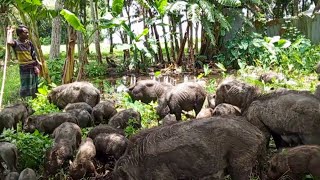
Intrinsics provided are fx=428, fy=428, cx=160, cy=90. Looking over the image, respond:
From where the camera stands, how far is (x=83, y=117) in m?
8.77

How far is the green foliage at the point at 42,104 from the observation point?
1030 centimetres

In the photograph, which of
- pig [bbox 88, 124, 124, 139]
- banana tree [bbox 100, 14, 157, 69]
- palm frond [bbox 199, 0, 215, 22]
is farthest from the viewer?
palm frond [bbox 199, 0, 215, 22]

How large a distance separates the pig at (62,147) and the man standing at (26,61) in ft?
13.7

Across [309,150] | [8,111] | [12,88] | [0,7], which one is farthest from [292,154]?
[0,7]

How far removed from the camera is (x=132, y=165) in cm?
525

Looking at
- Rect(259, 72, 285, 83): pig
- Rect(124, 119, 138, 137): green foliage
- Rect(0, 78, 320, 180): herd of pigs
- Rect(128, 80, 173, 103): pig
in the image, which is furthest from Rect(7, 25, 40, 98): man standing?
Rect(259, 72, 285, 83): pig

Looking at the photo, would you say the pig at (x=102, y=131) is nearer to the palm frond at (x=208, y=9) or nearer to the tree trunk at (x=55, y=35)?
the palm frond at (x=208, y=9)

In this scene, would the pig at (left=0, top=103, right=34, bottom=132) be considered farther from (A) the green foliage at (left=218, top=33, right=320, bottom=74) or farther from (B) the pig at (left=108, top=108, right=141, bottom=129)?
(A) the green foliage at (left=218, top=33, right=320, bottom=74)

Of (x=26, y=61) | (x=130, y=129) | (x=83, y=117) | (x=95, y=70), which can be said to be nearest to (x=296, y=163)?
(x=130, y=129)

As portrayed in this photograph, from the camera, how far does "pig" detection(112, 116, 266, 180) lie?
16.5 feet

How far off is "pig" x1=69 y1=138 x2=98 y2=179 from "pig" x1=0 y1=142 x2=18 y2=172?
88 cm

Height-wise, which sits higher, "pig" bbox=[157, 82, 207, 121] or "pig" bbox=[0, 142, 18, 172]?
"pig" bbox=[157, 82, 207, 121]

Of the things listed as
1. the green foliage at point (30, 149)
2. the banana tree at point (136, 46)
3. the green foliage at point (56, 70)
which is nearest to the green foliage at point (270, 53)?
the banana tree at point (136, 46)

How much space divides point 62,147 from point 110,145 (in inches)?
30.1
